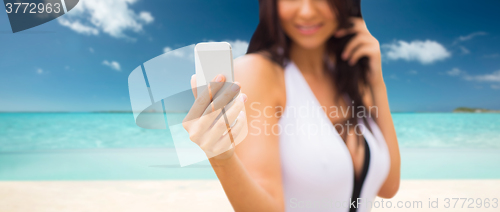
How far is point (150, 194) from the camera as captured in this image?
260 centimetres

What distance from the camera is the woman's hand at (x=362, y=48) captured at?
0.83 meters

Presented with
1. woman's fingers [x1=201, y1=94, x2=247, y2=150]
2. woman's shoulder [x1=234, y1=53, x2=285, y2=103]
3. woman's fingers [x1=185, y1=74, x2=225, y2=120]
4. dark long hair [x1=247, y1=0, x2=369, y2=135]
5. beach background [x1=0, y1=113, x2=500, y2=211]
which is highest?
beach background [x1=0, y1=113, x2=500, y2=211]

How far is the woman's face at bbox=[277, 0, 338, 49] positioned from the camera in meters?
0.76

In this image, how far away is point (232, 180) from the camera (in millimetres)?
519

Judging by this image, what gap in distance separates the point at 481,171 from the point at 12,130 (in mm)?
10119

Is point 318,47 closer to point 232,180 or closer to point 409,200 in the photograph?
point 232,180

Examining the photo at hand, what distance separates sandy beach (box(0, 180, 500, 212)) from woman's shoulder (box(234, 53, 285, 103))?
180cm

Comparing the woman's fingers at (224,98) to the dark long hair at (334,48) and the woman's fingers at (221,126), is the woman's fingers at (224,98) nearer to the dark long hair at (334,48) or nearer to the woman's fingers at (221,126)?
the woman's fingers at (221,126)

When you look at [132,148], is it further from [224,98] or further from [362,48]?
[224,98]

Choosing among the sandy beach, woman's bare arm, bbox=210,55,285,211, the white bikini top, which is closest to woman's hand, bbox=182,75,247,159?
woman's bare arm, bbox=210,55,285,211

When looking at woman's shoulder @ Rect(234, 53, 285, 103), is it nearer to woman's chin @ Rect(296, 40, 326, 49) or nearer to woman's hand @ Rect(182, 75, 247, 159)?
woman's chin @ Rect(296, 40, 326, 49)

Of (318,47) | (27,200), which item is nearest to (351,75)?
(318,47)

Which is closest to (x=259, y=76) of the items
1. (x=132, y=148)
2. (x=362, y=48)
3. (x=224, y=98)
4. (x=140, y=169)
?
(x=224, y=98)

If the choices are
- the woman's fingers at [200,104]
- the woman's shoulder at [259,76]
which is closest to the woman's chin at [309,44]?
the woman's shoulder at [259,76]
